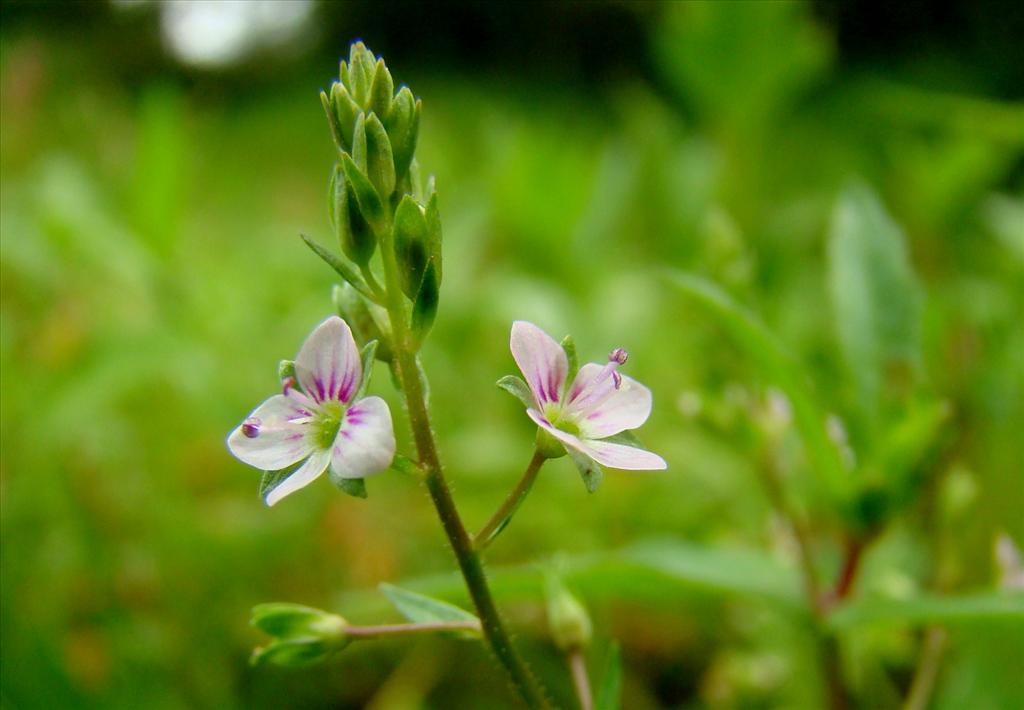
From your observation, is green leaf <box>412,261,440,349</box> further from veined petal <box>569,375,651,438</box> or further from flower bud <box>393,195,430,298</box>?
veined petal <box>569,375,651,438</box>

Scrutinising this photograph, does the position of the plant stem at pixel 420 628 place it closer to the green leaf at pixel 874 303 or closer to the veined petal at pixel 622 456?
the veined petal at pixel 622 456

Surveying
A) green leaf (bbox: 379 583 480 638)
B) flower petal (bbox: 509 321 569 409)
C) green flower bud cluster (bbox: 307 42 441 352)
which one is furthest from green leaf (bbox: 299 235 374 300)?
green leaf (bbox: 379 583 480 638)

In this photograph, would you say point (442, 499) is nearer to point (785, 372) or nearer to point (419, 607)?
point (419, 607)

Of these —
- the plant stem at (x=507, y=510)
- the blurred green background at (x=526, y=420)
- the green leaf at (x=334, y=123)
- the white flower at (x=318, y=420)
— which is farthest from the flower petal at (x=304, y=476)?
the blurred green background at (x=526, y=420)

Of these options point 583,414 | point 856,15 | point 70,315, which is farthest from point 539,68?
point 583,414

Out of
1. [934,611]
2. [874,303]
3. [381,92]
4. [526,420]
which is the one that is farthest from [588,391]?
[526,420]

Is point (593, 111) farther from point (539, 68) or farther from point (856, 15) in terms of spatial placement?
point (856, 15)
